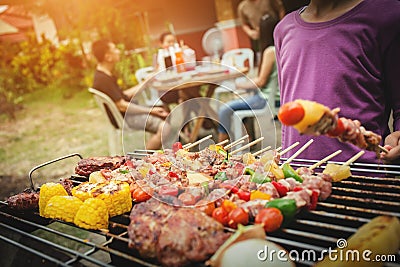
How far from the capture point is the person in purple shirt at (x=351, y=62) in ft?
7.07

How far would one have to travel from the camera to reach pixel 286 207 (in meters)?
1.75

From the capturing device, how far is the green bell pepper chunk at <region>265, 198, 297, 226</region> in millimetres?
1747

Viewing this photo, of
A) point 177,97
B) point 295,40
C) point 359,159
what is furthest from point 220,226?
point 177,97

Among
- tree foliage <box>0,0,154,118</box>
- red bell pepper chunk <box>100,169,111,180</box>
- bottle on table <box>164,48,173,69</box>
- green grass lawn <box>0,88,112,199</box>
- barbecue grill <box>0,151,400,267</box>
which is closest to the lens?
barbecue grill <box>0,151,400,267</box>

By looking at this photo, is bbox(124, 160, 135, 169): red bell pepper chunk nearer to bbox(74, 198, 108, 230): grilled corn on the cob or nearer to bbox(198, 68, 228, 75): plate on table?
bbox(74, 198, 108, 230): grilled corn on the cob

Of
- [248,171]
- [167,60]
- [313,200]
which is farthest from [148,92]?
[313,200]

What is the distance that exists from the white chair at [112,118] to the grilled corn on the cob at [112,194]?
437 cm

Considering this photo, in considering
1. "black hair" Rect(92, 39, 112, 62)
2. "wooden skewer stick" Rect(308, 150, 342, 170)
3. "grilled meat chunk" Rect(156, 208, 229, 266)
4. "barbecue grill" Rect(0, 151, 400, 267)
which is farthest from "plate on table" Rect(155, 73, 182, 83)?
"grilled meat chunk" Rect(156, 208, 229, 266)

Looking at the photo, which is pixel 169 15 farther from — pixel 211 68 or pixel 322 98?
pixel 322 98

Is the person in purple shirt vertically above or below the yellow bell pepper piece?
above

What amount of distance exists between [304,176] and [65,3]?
388 inches

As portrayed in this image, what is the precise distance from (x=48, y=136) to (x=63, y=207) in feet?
28.2

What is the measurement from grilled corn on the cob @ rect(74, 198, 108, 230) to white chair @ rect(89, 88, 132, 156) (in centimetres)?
464

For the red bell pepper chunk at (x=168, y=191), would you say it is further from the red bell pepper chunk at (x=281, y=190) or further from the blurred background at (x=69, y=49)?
the blurred background at (x=69, y=49)
